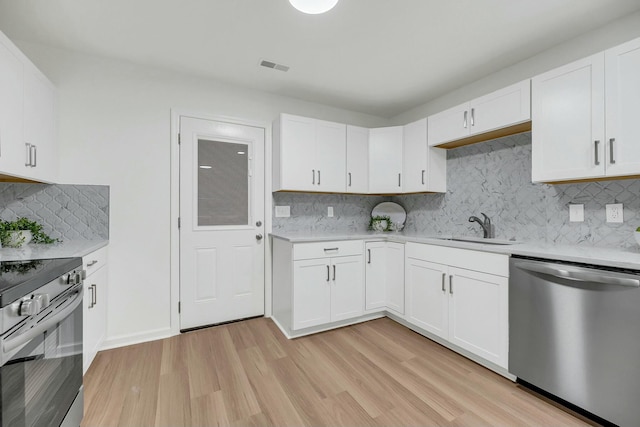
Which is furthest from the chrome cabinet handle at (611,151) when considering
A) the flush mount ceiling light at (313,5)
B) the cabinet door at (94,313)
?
the cabinet door at (94,313)

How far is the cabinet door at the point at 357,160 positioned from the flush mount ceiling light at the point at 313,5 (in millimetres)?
1509

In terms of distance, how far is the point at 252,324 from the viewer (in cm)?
281

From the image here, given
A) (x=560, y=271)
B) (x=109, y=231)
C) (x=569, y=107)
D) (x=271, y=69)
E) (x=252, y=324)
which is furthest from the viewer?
(x=252, y=324)

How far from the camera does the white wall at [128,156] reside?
2273 mm

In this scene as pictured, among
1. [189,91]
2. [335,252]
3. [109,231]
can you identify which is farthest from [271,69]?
[109,231]

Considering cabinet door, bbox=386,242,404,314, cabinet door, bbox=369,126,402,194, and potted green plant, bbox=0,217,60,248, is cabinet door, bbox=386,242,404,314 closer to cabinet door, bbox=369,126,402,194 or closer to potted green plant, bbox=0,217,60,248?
cabinet door, bbox=369,126,402,194

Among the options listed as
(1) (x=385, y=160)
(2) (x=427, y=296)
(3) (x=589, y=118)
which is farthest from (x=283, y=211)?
(3) (x=589, y=118)

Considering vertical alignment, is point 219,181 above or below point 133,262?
above

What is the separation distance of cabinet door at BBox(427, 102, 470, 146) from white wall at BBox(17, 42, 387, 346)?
230cm

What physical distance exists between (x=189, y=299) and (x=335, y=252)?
145 centimetres

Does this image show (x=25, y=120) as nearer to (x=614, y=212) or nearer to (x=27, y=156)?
(x=27, y=156)

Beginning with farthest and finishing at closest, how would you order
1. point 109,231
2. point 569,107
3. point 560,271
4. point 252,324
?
point 252,324 < point 109,231 < point 569,107 < point 560,271

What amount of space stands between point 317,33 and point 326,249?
68.8 inches

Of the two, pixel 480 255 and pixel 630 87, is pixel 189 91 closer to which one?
pixel 480 255
